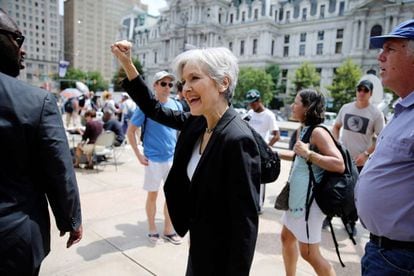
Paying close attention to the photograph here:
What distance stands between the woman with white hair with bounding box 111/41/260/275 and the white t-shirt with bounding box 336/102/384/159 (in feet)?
10.7

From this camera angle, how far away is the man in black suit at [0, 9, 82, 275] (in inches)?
60.5

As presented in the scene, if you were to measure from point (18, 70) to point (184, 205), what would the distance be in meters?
1.26

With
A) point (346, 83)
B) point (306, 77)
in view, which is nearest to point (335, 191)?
point (346, 83)

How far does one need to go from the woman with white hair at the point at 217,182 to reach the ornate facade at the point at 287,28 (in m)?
50.7

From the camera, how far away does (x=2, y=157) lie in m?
1.55

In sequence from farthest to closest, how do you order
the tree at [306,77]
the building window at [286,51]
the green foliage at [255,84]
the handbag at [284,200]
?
the building window at [286,51], the green foliage at [255,84], the tree at [306,77], the handbag at [284,200]

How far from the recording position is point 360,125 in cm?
436

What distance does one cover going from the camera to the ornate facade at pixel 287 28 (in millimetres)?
50750

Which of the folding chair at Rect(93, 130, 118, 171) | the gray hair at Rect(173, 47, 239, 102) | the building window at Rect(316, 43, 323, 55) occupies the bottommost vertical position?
the folding chair at Rect(93, 130, 118, 171)

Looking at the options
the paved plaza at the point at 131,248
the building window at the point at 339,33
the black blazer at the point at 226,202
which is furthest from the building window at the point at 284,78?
the black blazer at the point at 226,202

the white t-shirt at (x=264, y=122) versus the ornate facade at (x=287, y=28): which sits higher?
the ornate facade at (x=287, y=28)

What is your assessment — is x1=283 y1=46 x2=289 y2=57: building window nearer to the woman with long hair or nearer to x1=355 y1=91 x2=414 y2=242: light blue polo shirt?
the woman with long hair

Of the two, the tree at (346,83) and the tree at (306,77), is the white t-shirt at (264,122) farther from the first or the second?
the tree at (306,77)

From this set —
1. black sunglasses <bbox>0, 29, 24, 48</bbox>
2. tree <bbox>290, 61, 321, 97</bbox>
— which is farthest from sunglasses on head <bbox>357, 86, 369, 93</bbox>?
tree <bbox>290, 61, 321, 97</bbox>
